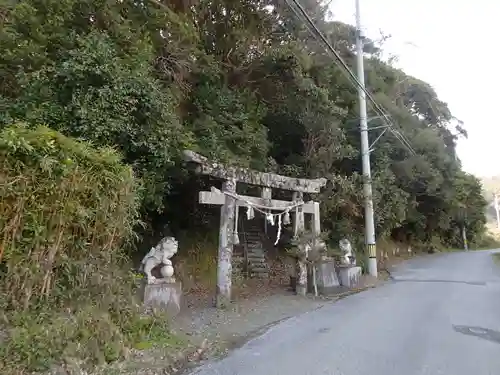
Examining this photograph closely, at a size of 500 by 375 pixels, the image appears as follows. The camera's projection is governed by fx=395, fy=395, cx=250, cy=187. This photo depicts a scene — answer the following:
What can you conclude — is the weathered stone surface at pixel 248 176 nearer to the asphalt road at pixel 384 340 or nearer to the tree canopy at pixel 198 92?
the tree canopy at pixel 198 92

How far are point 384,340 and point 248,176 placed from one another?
4341mm

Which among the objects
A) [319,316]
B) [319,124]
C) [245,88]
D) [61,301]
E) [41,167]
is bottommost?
[319,316]

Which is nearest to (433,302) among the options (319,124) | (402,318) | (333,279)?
(402,318)

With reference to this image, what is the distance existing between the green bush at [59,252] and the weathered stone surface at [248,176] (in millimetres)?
2591

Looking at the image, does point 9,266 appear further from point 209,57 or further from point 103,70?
point 209,57

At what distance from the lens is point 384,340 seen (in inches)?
216

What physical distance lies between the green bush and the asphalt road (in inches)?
52.9

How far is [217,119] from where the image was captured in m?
9.61

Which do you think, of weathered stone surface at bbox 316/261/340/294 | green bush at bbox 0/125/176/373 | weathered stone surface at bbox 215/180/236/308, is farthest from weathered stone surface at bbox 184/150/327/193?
green bush at bbox 0/125/176/373

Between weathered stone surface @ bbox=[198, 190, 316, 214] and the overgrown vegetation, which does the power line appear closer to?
the overgrown vegetation

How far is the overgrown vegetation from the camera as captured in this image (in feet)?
13.6

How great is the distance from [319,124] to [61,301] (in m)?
9.27

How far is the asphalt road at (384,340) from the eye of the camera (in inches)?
173

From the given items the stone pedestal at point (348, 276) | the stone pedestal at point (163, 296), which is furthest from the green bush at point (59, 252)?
the stone pedestal at point (348, 276)
